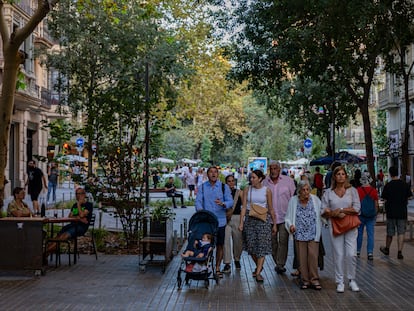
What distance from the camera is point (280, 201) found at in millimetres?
12031

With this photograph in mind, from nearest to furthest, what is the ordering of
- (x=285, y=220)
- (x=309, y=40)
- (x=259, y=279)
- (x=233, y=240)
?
(x=285, y=220), (x=259, y=279), (x=233, y=240), (x=309, y=40)

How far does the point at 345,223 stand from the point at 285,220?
1.02m

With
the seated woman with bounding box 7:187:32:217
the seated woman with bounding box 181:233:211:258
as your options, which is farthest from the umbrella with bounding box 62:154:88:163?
the seated woman with bounding box 181:233:211:258

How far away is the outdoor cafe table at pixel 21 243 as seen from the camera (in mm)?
11398

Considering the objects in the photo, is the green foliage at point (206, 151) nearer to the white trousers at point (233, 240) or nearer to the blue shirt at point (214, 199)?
the white trousers at point (233, 240)

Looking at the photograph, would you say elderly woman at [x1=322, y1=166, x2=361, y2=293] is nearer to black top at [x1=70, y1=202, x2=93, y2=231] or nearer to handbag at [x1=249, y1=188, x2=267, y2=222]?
handbag at [x1=249, y1=188, x2=267, y2=222]

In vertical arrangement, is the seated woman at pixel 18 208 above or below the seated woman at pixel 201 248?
above

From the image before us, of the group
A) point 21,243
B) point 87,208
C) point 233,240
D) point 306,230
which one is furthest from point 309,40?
point 21,243

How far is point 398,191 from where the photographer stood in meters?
14.2

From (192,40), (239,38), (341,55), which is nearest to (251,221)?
(341,55)

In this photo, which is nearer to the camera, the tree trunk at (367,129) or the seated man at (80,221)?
the seated man at (80,221)

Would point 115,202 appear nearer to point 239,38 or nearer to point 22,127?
point 239,38

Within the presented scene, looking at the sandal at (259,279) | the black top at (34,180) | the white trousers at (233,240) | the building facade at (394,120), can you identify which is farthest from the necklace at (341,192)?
the building facade at (394,120)

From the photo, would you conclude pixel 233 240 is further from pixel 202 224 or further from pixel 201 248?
pixel 201 248
